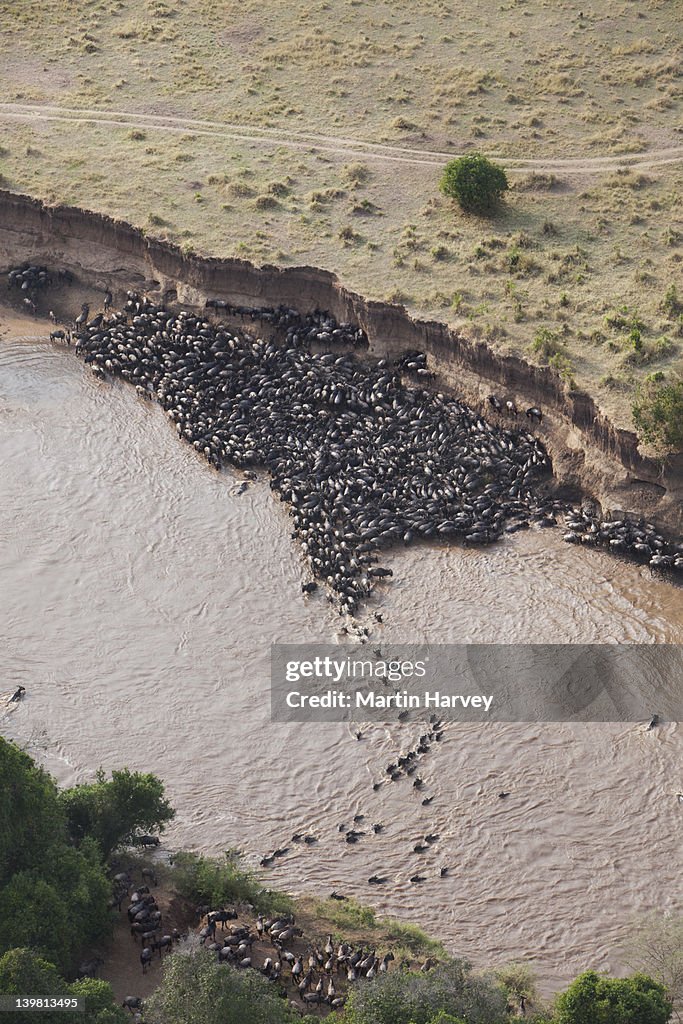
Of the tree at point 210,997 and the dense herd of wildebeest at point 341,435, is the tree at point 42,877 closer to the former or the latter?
the tree at point 210,997

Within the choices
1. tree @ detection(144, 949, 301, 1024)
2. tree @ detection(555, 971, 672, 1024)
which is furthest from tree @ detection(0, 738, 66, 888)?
tree @ detection(555, 971, 672, 1024)

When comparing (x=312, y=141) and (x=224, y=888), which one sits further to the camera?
(x=312, y=141)

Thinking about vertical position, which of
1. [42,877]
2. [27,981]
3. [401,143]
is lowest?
[27,981]

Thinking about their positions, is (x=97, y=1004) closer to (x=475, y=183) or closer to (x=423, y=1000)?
(x=423, y=1000)

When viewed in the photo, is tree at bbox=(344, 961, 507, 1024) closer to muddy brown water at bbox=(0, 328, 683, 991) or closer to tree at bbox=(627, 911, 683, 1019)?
muddy brown water at bbox=(0, 328, 683, 991)

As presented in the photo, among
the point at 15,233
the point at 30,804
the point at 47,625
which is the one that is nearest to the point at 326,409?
the point at 47,625

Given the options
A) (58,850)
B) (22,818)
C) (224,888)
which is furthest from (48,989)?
(224,888)

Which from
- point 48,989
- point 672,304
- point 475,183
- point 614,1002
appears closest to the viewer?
point 48,989

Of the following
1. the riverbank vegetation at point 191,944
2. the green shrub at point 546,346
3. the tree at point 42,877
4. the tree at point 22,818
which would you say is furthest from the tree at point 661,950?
the green shrub at point 546,346
